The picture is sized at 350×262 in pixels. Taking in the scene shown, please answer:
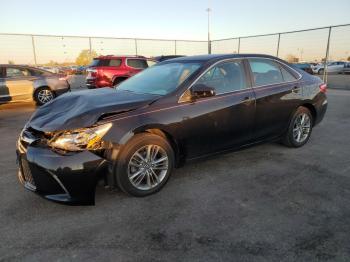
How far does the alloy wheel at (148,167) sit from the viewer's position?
138 inches

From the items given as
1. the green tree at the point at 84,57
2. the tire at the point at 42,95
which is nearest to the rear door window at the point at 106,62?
the tire at the point at 42,95

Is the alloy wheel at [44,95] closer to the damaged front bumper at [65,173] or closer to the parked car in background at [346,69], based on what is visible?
the damaged front bumper at [65,173]

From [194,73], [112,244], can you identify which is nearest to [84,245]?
[112,244]

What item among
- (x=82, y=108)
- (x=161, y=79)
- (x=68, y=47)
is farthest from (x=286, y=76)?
(x=68, y=47)

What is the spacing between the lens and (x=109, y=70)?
12148 millimetres

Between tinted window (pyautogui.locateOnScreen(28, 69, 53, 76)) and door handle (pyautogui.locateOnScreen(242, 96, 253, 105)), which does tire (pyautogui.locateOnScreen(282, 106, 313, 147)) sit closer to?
door handle (pyautogui.locateOnScreen(242, 96, 253, 105))

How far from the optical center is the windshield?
4051 millimetres

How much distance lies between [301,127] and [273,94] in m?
1.09

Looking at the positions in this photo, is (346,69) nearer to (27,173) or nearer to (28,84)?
(28,84)

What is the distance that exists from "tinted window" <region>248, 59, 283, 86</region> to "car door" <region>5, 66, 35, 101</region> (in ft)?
27.2

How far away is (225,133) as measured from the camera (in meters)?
4.21

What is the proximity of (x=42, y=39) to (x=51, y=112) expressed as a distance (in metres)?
14.9

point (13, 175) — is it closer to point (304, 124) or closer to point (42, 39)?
point (304, 124)

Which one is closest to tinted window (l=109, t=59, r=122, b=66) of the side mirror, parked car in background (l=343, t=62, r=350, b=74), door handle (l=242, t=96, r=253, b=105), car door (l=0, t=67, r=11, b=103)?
car door (l=0, t=67, r=11, b=103)
